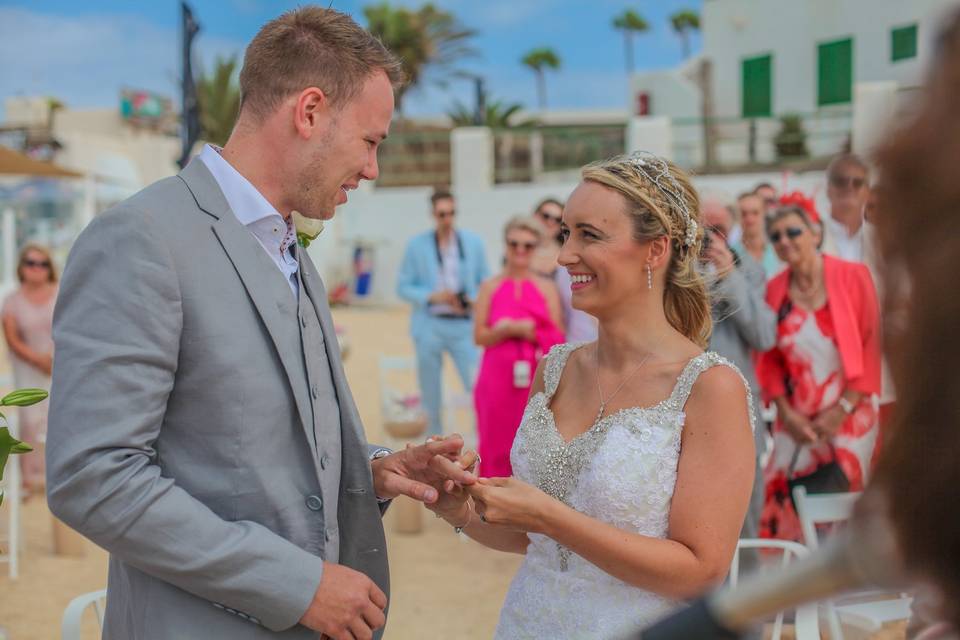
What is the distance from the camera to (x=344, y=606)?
1.98 metres

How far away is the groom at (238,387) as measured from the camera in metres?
1.81

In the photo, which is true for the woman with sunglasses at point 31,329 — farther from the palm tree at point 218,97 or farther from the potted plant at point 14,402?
the palm tree at point 218,97

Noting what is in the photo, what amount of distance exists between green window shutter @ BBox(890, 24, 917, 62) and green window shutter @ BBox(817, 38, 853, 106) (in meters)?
1.33

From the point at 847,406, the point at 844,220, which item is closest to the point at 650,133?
the point at 844,220

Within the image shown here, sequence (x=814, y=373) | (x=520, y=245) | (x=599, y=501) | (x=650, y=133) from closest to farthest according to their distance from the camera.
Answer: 1. (x=599, y=501)
2. (x=814, y=373)
3. (x=520, y=245)
4. (x=650, y=133)

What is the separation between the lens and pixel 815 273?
17.5ft

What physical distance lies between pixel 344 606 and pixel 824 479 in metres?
3.85

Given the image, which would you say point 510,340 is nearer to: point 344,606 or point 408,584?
point 408,584

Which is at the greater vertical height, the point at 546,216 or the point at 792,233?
the point at 546,216

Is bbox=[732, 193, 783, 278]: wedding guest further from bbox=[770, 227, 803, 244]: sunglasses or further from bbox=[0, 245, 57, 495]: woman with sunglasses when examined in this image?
bbox=[0, 245, 57, 495]: woman with sunglasses

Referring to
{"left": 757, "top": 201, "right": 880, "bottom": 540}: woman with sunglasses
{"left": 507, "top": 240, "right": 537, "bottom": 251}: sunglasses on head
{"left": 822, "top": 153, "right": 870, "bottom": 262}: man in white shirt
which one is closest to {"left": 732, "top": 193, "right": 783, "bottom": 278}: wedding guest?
{"left": 822, "top": 153, "right": 870, "bottom": 262}: man in white shirt

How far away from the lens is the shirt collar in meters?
2.12

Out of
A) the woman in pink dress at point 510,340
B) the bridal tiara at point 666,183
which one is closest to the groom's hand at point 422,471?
the bridal tiara at point 666,183

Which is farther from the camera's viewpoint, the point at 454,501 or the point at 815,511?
the point at 815,511
